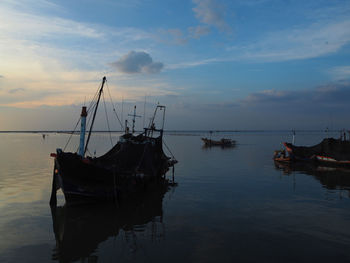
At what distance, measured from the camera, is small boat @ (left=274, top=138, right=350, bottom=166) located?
3731 centimetres

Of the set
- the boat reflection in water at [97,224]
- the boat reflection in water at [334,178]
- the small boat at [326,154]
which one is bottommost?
the boat reflection in water at [97,224]

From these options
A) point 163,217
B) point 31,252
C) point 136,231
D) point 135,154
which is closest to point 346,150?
point 135,154

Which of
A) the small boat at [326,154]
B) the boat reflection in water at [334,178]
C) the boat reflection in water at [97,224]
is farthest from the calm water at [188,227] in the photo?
the small boat at [326,154]

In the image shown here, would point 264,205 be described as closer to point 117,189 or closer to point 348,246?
point 348,246

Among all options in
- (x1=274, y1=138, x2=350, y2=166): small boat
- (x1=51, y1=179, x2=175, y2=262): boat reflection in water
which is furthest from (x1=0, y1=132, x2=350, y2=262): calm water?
(x1=274, y1=138, x2=350, y2=166): small boat

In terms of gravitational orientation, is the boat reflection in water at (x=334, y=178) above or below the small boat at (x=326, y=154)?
below

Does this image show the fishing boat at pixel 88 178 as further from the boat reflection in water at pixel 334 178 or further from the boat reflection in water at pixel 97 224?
the boat reflection in water at pixel 334 178

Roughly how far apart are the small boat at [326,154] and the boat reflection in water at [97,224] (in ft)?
95.3

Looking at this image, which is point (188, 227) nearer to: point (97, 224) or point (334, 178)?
point (97, 224)

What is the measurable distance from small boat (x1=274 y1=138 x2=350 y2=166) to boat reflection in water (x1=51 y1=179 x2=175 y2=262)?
95.3ft

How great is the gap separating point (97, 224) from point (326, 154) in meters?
37.2

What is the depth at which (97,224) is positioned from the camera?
14266mm

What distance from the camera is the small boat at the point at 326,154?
37312 millimetres

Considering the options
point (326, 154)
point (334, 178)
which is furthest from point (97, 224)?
point (326, 154)
